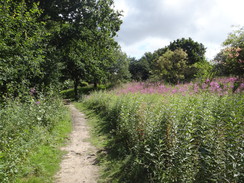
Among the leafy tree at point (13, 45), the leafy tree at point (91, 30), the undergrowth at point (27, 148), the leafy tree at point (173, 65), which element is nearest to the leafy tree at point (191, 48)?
the leafy tree at point (173, 65)

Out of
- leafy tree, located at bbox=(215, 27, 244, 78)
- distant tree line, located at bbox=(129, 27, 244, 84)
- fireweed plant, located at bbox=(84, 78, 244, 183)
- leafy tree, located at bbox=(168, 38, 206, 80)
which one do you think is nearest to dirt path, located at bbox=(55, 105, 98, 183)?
fireweed plant, located at bbox=(84, 78, 244, 183)

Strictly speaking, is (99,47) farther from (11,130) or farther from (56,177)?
(56,177)

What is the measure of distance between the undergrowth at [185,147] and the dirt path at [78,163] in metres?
0.48

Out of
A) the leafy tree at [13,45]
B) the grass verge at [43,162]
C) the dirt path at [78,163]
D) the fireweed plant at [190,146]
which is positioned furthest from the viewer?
the leafy tree at [13,45]

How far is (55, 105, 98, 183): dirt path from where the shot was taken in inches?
169

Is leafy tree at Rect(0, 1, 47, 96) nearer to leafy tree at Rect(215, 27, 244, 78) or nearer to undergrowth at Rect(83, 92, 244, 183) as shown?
undergrowth at Rect(83, 92, 244, 183)

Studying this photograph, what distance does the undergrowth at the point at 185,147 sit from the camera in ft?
9.00

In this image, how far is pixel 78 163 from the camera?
16.7 ft

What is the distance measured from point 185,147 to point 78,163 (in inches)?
138

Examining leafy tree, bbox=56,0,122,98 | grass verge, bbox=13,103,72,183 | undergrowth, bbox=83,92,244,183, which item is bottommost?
grass verge, bbox=13,103,72,183

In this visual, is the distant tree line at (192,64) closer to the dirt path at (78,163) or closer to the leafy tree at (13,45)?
the dirt path at (78,163)

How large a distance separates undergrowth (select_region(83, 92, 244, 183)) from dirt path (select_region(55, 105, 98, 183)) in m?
0.48

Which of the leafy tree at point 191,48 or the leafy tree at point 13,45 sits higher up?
the leafy tree at point 191,48

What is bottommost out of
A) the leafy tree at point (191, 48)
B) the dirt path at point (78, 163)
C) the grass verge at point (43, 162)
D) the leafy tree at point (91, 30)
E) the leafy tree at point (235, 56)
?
the dirt path at point (78, 163)
